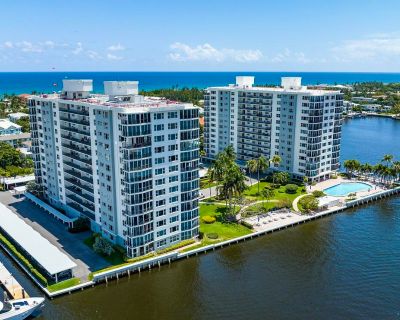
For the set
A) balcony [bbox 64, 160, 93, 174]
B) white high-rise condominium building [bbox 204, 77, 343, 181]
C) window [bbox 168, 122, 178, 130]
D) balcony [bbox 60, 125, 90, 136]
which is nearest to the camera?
window [bbox 168, 122, 178, 130]

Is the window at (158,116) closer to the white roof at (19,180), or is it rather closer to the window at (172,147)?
the window at (172,147)

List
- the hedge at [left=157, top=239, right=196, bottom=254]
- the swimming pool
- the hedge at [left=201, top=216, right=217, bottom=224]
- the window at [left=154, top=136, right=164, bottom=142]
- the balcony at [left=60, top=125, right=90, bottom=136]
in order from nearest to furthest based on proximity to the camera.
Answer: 1. the window at [left=154, top=136, right=164, bottom=142]
2. the hedge at [left=157, top=239, right=196, bottom=254]
3. the balcony at [left=60, top=125, right=90, bottom=136]
4. the hedge at [left=201, top=216, right=217, bottom=224]
5. the swimming pool

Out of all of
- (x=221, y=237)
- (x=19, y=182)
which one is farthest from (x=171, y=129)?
(x=19, y=182)

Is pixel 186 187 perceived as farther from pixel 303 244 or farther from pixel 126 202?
pixel 303 244

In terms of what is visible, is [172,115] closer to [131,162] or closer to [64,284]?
[131,162]

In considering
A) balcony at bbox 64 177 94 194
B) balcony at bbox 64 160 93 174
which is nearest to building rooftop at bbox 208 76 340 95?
balcony at bbox 64 160 93 174

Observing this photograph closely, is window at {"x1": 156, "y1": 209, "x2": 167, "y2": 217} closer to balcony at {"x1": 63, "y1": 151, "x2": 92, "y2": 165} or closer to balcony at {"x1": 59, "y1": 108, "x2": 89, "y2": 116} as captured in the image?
balcony at {"x1": 63, "y1": 151, "x2": 92, "y2": 165}

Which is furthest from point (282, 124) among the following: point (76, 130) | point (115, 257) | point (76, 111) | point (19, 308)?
point (19, 308)
